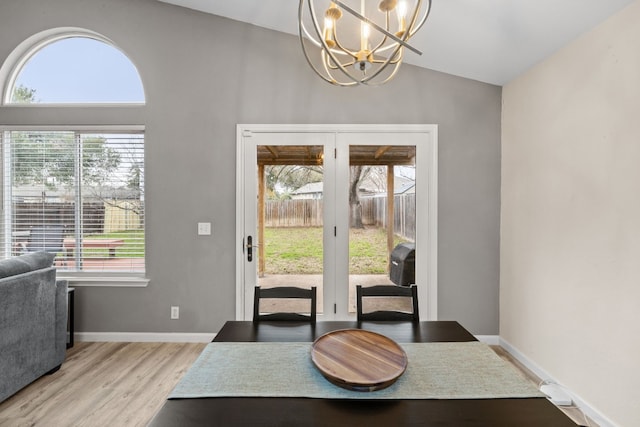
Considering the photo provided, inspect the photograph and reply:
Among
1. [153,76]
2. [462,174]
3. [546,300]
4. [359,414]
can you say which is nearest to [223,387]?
[359,414]

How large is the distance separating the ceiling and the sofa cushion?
2519 mm

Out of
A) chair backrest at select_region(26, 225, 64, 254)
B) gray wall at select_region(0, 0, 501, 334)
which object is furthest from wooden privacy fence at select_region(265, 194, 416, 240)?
chair backrest at select_region(26, 225, 64, 254)

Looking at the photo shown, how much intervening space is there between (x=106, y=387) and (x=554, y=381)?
3334 millimetres

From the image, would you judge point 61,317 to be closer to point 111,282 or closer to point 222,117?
point 111,282

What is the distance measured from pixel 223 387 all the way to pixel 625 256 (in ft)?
7.32

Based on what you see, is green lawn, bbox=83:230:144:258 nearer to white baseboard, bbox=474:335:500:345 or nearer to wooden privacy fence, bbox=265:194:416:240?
wooden privacy fence, bbox=265:194:416:240

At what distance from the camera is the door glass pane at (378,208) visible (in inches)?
127

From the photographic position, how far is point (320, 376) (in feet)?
4.08

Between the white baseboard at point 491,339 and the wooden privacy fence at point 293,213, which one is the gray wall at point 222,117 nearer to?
the white baseboard at point 491,339

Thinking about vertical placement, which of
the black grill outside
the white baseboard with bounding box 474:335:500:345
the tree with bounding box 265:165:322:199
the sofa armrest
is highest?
the tree with bounding box 265:165:322:199

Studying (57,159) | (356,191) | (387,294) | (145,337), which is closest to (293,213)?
(356,191)

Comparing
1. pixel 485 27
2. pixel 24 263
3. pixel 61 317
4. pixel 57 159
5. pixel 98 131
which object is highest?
pixel 485 27

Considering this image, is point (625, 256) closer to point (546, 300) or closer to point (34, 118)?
point (546, 300)

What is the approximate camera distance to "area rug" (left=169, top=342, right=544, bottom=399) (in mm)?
1141
